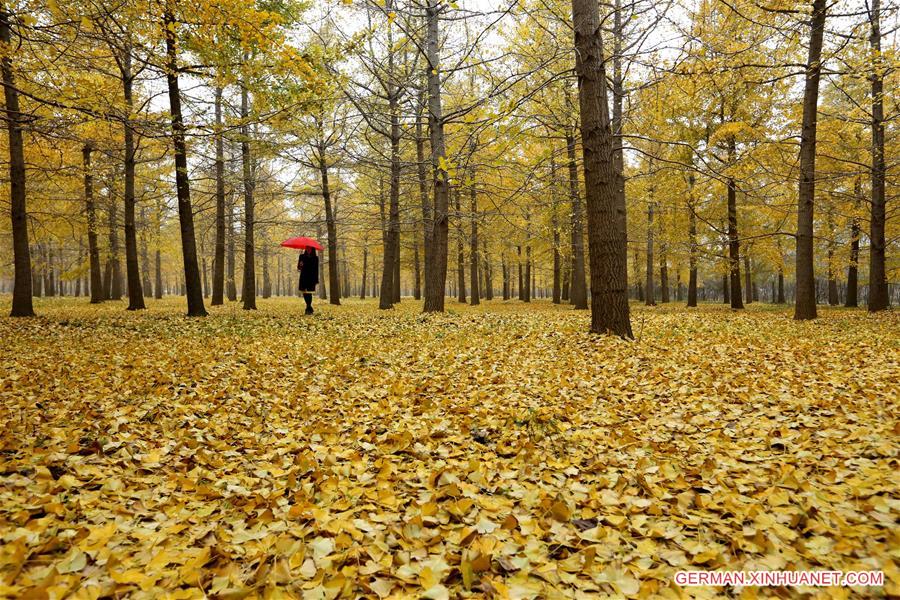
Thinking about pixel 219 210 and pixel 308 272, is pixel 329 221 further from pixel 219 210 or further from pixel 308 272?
pixel 308 272

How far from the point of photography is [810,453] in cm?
285

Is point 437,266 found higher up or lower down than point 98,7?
lower down

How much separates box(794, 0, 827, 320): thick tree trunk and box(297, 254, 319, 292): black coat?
11740 mm

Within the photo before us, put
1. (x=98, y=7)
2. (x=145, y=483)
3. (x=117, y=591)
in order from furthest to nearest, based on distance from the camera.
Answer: (x=98, y=7) → (x=145, y=483) → (x=117, y=591)

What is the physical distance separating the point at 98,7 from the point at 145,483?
6983 mm

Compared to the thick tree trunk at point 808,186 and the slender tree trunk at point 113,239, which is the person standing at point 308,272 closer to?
the slender tree trunk at point 113,239

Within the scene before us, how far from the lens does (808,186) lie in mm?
9367

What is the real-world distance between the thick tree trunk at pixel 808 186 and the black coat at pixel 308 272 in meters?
11.7

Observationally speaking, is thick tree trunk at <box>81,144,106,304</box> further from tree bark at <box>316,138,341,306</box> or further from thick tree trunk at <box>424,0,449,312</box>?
thick tree trunk at <box>424,0,449,312</box>

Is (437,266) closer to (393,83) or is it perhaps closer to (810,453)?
(393,83)

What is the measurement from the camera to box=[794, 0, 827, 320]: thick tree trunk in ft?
30.4

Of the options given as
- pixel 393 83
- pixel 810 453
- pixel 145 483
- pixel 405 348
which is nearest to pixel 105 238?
pixel 393 83

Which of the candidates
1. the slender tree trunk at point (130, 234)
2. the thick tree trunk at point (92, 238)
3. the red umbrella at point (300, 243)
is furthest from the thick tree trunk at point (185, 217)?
the thick tree trunk at point (92, 238)

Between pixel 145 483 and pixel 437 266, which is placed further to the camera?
pixel 437 266
